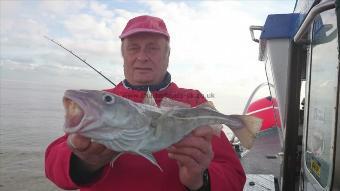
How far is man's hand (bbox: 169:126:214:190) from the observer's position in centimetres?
258

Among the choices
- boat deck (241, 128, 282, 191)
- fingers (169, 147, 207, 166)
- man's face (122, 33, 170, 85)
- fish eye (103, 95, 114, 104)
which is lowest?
boat deck (241, 128, 282, 191)

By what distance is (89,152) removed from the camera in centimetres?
263

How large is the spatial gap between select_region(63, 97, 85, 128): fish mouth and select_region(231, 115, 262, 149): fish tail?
3.96 ft

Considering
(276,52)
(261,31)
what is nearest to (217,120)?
(276,52)

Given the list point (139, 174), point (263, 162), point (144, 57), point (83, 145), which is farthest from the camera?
point (263, 162)

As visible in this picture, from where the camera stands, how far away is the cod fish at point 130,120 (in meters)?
2.19

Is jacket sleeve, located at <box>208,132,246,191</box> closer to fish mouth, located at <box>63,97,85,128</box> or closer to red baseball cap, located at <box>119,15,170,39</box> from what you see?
red baseball cap, located at <box>119,15,170,39</box>

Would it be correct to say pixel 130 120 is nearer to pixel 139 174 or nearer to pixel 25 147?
pixel 139 174

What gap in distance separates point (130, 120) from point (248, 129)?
100 cm

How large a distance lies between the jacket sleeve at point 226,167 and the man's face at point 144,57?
2.74 ft

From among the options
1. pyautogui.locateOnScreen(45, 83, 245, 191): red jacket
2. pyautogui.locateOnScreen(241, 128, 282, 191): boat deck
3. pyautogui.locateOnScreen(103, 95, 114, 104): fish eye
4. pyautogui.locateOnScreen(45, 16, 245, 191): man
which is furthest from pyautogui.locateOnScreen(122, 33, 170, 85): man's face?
pyautogui.locateOnScreen(241, 128, 282, 191): boat deck

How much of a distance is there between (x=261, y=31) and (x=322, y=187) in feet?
14.0

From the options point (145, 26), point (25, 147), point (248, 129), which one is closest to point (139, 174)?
point (248, 129)

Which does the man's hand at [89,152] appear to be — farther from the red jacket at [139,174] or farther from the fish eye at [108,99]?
the fish eye at [108,99]
